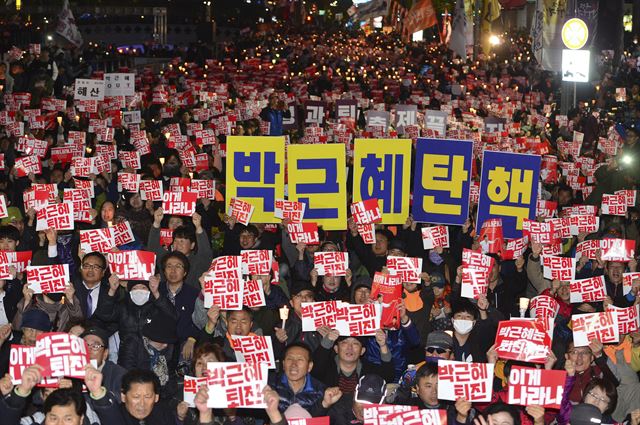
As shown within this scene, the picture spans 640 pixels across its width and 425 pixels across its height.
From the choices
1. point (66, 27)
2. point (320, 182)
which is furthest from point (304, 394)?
point (66, 27)

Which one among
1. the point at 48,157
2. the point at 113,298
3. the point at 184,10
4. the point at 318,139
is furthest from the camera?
the point at 184,10

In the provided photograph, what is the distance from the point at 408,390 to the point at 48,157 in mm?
10628

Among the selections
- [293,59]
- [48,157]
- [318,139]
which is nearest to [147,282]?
[48,157]

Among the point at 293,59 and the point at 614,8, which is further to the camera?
the point at 293,59

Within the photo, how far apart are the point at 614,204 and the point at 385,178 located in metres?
Answer: 2.60

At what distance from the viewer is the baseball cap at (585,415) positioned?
7.75 meters

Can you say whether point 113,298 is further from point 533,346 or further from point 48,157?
point 48,157

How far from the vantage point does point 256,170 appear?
13.8 meters

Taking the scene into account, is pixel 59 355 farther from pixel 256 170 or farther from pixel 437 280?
pixel 256 170

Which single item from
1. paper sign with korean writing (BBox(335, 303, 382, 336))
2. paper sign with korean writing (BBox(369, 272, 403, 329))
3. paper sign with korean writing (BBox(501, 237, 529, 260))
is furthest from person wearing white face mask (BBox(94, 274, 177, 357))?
paper sign with korean writing (BBox(501, 237, 529, 260))

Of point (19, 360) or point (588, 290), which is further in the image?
point (588, 290)

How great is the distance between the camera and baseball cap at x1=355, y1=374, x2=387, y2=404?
26.8 feet

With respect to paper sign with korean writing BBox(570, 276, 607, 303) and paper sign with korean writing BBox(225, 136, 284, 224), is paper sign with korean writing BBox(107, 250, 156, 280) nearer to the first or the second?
paper sign with korean writing BBox(570, 276, 607, 303)

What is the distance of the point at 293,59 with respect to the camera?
4525 cm
